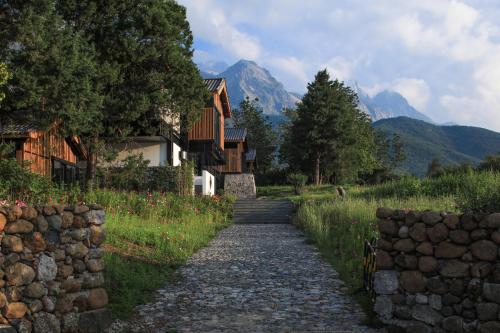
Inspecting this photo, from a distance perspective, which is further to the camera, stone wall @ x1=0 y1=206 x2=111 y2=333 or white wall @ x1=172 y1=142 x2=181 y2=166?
white wall @ x1=172 y1=142 x2=181 y2=166

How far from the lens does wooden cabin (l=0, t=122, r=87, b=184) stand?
20.1 meters

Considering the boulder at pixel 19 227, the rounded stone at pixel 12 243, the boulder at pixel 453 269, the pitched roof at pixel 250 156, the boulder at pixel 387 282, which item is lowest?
the boulder at pixel 387 282

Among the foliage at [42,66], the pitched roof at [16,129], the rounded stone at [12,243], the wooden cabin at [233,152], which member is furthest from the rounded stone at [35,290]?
the wooden cabin at [233,152]

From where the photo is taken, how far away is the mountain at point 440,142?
130m

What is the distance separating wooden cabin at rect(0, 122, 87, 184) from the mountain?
108347mm

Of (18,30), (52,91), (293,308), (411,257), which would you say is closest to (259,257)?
(293,308)

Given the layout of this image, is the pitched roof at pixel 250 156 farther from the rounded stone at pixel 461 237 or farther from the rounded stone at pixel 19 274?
the rounded stone at pixel 19 274

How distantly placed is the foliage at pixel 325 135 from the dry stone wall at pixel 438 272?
3682 cm

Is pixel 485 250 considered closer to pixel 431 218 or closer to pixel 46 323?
pixel 431 218

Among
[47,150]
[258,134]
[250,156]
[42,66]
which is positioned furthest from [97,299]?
[258,134]

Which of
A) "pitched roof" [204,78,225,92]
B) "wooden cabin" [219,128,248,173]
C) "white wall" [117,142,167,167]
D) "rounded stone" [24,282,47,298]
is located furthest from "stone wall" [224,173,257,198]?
"rounded stone" [24,282,47,298]

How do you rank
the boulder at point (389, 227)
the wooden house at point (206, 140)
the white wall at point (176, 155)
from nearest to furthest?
the boulder at point (389, 227) < the white wall at point (176, 155) < the wooden house at point (206, 140)

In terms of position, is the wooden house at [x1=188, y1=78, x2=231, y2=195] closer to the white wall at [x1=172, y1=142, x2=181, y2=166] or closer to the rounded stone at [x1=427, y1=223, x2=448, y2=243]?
the white wall at [x1=172, y1=142, x2=181, y2=166]

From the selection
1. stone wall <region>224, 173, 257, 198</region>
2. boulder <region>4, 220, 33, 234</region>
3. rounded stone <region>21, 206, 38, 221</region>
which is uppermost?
stone wall <region>224, 173, 257, 198</region>
